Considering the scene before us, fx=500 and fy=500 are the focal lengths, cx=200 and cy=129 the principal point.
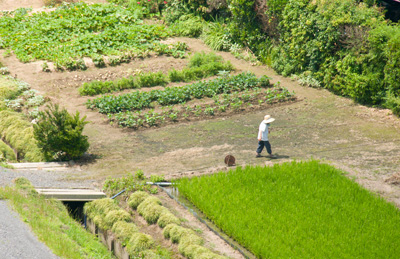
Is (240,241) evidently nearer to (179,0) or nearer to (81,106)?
(81,106)

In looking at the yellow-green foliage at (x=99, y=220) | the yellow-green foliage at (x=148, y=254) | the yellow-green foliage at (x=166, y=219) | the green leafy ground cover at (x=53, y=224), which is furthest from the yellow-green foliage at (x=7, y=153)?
the yellow-green foliage at (x=148, y=254)

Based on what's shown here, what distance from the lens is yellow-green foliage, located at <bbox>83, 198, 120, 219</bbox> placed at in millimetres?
11327

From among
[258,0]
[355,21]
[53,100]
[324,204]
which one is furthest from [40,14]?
[324,204]

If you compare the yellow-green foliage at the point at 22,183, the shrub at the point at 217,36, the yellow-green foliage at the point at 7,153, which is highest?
the shrub at the point at 217,36

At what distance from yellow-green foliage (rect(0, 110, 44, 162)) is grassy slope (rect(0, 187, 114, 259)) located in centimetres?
349

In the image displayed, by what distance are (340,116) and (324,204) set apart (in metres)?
6.87

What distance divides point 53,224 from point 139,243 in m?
1.89

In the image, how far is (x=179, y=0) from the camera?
92.4ft

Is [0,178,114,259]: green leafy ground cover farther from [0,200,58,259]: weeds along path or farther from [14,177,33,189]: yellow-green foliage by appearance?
[0,200,58,259]: weeds along path

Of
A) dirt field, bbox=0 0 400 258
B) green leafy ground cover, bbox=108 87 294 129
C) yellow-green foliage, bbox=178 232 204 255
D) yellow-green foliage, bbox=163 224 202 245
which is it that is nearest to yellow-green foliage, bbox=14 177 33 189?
dirt field, bbox=0 0 400 258

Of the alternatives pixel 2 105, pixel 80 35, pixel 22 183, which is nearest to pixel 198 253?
pixel 22 183

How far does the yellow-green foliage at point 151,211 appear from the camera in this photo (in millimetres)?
10992

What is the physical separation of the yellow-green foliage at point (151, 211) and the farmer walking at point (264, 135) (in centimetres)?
423

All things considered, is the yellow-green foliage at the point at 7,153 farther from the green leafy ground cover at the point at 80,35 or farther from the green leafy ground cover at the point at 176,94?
the green leafy ground cover at the point at 80,35
